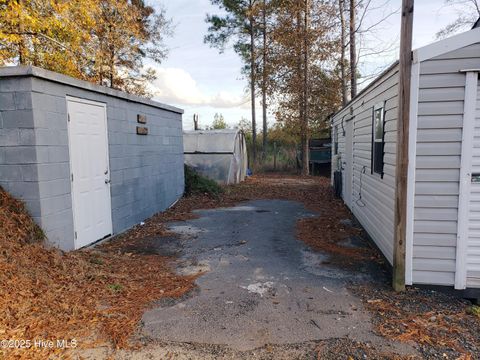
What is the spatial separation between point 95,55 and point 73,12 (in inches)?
79.4

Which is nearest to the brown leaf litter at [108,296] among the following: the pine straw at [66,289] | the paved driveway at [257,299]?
the pine straw at [66,289]

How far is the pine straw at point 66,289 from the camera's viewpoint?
294cm

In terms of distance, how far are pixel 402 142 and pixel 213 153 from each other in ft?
33.5

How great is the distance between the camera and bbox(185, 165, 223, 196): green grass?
442 inches

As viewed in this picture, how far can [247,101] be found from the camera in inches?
890

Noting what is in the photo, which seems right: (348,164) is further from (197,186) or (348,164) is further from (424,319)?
(424,319)

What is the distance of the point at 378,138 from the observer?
5.39m

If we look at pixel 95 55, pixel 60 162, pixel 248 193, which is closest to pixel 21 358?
pixel 60 162

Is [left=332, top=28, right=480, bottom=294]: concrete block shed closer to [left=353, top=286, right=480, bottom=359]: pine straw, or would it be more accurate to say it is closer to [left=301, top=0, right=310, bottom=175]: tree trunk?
[left=353, top=286, right=480, bottom=359]: pine straw

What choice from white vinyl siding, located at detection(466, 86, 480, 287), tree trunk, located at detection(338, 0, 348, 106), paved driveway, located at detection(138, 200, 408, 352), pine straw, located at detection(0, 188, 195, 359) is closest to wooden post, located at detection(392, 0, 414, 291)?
paved driveway, located at detection(138, 200, 408, 352)

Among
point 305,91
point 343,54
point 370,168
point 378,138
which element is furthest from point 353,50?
point 378,138

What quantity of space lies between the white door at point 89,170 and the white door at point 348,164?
18.1ft

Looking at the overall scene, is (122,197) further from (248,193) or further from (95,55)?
(95,55)

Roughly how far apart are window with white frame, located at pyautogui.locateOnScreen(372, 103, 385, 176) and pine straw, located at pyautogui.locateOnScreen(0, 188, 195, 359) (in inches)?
128
